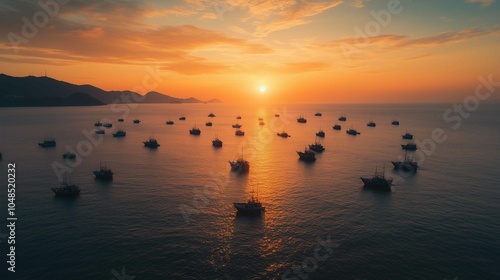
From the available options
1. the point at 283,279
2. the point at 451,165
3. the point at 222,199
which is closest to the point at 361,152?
the point at 451,165

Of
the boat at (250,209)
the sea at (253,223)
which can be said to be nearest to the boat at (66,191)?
the sea at (253,223)

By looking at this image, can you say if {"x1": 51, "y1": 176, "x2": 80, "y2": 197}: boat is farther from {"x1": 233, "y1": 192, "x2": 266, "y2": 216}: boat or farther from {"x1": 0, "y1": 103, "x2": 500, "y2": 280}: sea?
{"x1": 233, "y1": 192, "x2": 266, "y2": 216}: boat

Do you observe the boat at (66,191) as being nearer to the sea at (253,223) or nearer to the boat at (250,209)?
the sea at (253,223)

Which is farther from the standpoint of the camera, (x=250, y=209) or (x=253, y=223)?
(x=250, y=209)

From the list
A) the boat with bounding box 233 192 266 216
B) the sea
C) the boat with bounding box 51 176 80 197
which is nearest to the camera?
the sea

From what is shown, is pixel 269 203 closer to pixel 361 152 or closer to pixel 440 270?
pixel 440 270

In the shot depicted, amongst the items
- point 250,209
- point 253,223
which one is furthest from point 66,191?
point 253,223

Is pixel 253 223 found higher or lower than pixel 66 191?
lower

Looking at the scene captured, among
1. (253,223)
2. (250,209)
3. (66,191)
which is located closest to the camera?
(253,223)

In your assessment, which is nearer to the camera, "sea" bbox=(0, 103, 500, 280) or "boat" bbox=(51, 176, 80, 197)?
"sea" bbox=(0, 103, 500, 280)

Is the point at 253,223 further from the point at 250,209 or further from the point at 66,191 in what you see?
the point at 66,191

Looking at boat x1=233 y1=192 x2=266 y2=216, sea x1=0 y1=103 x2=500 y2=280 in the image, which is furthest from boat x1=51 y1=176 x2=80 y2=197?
boat x1=233 y1=192 x2=266 y2=216
